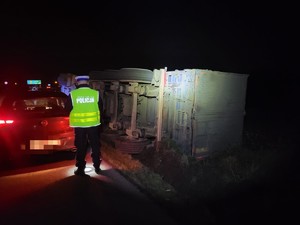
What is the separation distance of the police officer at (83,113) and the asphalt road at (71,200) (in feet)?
1.65

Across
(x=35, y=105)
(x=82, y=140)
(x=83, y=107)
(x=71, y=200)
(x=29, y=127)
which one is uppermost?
(x=83, y=107)

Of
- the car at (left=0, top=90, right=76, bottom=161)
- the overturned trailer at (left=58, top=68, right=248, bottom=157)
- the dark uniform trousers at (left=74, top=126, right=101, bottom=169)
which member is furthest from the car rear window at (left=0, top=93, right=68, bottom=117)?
the overturned trailer at (left=58, top=68, right=248, bottom=157)

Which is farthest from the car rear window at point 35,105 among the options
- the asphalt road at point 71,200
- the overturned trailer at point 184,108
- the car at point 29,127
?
the overturned trailer at point 184,108

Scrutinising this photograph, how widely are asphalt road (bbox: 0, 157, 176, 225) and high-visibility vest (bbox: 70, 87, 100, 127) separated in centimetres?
94

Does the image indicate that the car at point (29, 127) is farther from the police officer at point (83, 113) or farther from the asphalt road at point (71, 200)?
the police officer at point (83, 113)

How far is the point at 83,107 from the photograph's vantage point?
5.44m

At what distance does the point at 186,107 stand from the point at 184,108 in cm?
9

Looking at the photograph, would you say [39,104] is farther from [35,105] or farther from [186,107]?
[186,107]

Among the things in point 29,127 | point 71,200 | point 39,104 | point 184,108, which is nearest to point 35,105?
point 39,104

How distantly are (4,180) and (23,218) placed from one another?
1682 millimetres

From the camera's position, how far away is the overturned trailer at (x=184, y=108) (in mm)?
6984

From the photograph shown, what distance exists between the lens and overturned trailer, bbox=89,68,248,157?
6977 mm

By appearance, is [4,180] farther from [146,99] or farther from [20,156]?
[146,99]

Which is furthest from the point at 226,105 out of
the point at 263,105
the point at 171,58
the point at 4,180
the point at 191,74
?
the point at 171,58
